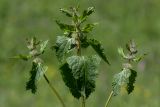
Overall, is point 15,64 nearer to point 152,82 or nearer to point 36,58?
point 152,82

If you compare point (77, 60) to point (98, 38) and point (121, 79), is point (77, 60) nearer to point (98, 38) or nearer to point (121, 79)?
point (121, 79)

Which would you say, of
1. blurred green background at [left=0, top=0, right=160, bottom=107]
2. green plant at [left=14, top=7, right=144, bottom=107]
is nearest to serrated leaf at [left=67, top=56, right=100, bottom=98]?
green plant at [left=14, top=7, right=144, bottom=107]

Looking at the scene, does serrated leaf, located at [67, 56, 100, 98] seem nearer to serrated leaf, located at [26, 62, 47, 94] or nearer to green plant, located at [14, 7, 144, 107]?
green plant, located at [14, 7, 144, 107]

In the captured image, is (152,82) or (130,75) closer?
(130,75)

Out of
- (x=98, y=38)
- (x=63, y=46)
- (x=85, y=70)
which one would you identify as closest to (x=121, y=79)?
(x=85, y=70)

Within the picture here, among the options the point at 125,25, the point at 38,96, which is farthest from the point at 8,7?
the point at 38,96

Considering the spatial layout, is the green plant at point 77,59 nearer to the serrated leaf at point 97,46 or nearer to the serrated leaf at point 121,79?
the serrated leaf at point 97,46

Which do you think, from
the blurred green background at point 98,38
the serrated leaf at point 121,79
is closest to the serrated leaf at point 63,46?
the serrated leaf at point 121,79
